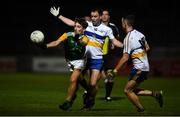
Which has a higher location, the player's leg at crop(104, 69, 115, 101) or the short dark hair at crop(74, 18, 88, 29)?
the short dark hair at crop(74, 18, 88, 29)

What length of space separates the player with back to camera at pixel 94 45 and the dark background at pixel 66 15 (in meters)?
21.0

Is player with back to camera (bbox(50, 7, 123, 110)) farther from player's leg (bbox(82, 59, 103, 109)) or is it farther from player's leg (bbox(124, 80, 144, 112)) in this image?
player's leg (bbox(124, 80, 144, 112))

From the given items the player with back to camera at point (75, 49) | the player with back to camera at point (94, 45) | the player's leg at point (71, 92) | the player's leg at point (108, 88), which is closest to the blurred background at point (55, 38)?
the player's leg at point (108, 88)

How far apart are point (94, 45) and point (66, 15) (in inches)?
1034

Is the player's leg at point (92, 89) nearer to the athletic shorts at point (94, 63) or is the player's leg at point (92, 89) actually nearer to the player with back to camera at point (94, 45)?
the player with back to camera at point (94, 45)

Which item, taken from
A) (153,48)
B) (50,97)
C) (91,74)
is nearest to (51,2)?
(153,48)

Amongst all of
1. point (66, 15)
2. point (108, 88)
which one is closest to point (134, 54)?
point (108, 88)

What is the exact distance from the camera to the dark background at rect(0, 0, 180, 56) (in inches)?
1470

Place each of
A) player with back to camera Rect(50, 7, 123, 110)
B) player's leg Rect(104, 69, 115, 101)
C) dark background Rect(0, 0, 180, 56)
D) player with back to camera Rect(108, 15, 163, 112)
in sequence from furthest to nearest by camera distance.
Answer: dark background Rect(0, 0, 180, 56)
player's leg Rect(104, 69, 115, 101)
player with back to camera Rect(50, 7, 123, 110)
player with back to camera Rect(108, 15, 163, 112)

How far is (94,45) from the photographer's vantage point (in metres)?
15.5

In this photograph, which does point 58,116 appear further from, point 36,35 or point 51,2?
point 51,2

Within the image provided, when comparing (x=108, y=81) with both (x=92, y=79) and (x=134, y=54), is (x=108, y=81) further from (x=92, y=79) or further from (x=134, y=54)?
(x=134, y=54)

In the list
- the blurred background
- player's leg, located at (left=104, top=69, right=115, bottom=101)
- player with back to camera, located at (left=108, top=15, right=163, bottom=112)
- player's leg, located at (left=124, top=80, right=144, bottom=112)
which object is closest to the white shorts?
player with back to camera, located at (left=108, top=15, right=163, bottom=112)

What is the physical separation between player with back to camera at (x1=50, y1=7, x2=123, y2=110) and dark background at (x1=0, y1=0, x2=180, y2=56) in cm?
2098
